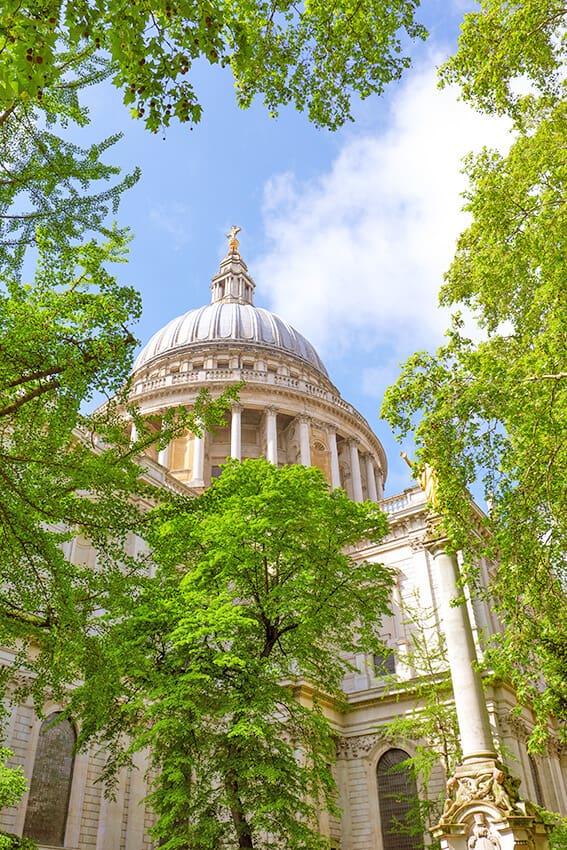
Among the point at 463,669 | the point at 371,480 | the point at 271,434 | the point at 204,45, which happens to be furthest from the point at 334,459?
the point at 204,45

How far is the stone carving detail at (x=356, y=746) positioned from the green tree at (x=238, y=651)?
12.1 meters

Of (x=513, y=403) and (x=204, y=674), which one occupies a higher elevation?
(x=513, y=403)

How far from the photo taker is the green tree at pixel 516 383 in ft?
37.5

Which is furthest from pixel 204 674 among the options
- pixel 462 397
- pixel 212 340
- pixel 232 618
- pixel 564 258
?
pixel 212 340

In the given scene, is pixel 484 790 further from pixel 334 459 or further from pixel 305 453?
pixel 334 459

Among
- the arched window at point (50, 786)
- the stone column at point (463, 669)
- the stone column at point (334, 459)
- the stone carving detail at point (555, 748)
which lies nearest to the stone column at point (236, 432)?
the stone column at point (334, 459)

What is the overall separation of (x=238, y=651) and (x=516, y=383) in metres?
9.37

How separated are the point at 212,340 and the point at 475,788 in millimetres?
50913

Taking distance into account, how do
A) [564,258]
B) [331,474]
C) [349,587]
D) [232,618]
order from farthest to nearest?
[331,474] → [349,587] → [232,618] → [564,258]

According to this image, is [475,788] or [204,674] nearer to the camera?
[475,788]

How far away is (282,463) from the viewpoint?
52.8 meters

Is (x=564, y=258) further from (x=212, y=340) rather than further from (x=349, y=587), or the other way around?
(x=212, y=340)

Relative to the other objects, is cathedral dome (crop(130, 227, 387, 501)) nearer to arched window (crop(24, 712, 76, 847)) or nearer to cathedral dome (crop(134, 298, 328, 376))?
cathedral dome (crop(134, 298, 328, 376))

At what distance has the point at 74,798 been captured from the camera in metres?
22.6
